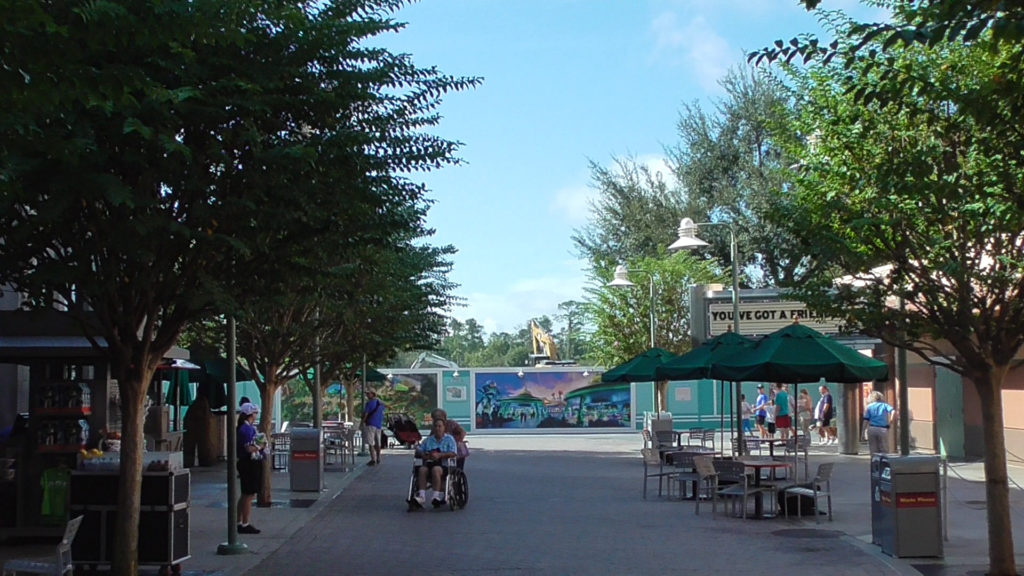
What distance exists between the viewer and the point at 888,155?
40.7 ft

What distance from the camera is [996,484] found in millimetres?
11984

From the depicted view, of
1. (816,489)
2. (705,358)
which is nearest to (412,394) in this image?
(705,358)

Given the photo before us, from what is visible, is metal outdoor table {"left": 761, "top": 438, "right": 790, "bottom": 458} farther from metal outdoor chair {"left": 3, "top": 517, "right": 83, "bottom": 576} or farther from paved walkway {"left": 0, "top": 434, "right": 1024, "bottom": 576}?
metal outdoor chair {"left": 3, "top": 517, "right": 83, "bottom": 576}

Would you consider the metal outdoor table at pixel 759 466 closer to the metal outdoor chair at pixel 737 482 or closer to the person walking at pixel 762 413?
the metal outdoor chair at pixel 737 482

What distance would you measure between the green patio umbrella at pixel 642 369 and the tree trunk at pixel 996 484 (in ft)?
45.3

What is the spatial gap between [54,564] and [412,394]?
126 feet

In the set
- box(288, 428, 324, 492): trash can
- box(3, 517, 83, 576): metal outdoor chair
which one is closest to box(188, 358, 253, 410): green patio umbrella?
box(288, 428, 324, 492): trash can

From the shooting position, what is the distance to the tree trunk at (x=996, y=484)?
468 inches

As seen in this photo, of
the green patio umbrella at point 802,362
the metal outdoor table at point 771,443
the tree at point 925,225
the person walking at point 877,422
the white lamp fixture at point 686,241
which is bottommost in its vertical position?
the metal outdoor table at point 771,443

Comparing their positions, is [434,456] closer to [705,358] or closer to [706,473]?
[706,473]

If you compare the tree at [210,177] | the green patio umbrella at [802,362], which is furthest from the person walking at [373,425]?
the tree at [210,177]

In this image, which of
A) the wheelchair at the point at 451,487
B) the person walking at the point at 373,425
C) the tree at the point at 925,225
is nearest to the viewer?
the tree at the point at 925,225

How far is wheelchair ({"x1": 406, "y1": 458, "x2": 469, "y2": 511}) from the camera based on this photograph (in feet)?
63.7

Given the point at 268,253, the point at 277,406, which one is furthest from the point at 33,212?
the point at 277,406
